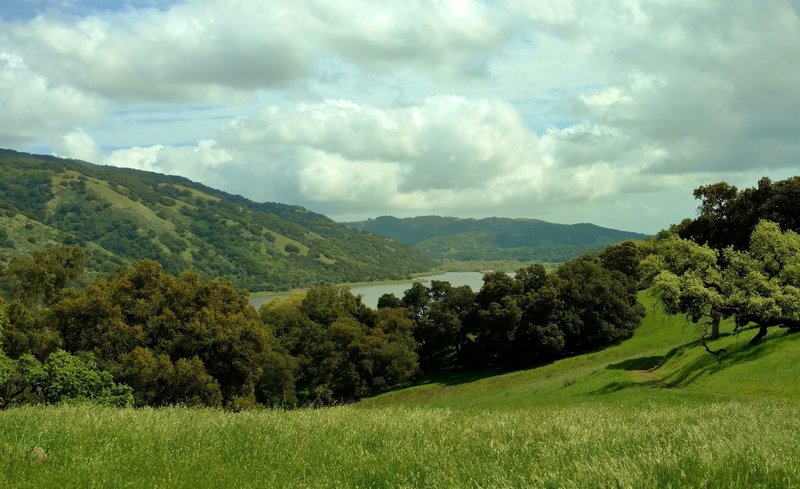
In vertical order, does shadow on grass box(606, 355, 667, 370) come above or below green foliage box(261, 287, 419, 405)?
above

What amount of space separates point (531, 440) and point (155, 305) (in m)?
49.4

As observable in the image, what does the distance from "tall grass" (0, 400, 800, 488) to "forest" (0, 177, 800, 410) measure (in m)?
29.1

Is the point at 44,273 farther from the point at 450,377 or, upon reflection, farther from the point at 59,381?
the point at 450,377

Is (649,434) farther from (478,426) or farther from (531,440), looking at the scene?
(478,426)

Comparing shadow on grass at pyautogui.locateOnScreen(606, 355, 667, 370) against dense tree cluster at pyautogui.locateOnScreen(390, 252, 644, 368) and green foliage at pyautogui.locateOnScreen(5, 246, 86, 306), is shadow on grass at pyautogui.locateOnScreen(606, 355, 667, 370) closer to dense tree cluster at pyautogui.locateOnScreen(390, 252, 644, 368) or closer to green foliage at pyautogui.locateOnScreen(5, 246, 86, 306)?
dense tree cluster at pyautogui.locateOnScreen(390, 252, 644, 368)

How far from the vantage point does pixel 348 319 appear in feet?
277

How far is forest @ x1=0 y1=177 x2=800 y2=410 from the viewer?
135 ft

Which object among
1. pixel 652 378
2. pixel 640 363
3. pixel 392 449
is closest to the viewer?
pixel 392 449

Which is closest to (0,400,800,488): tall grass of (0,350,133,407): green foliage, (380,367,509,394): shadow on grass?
(0,350,133,407): green foliage

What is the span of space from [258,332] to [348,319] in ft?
107

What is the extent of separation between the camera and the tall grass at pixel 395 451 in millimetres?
6555

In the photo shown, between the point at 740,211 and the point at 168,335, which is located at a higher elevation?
the point at 740,211

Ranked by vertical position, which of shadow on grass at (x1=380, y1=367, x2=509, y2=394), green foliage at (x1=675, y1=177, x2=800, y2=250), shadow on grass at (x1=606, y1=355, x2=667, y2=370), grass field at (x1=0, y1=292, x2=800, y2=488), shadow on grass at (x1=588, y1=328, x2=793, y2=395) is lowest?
shadow on grass at (x1=380, y1=367, x2=509, y2=394)

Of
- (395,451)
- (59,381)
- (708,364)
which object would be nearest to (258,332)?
(59,381)
